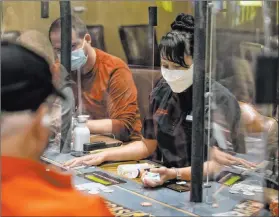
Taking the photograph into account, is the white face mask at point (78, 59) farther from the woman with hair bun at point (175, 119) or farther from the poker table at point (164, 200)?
the poker table at point (164, 200)

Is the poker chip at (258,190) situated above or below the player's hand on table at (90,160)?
above

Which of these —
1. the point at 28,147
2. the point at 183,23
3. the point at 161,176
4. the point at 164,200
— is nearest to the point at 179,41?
the point at 183,23

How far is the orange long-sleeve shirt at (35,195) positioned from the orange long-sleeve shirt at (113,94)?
123 centimetres

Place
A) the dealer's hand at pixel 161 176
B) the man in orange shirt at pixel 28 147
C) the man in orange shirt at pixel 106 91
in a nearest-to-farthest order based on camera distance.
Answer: the man in orange shirt at pixel 28 147
the dealer's hand at pixel 161 176
the man in orange shirt at pixel 106 91

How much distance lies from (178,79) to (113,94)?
2.19 feet

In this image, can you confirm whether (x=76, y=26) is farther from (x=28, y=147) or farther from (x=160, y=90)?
(x=28, y=147)

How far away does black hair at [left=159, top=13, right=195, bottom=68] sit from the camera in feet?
4.83

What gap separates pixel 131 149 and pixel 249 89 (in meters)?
0.78

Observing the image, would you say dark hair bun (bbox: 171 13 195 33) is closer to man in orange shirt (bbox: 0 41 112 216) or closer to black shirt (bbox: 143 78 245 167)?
black shirt (bbox: 143 78 245 167)

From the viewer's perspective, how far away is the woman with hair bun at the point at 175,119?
4.28 feet

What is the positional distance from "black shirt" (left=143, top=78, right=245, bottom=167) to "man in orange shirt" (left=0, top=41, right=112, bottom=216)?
1.84ft

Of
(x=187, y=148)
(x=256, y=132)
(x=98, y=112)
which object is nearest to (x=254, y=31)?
(x=256, y=132)

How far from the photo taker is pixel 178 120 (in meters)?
1.77

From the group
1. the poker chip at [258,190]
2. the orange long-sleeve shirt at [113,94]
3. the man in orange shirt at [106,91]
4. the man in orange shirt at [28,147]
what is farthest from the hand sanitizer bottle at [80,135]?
the man in orange shirt at [28,147]
